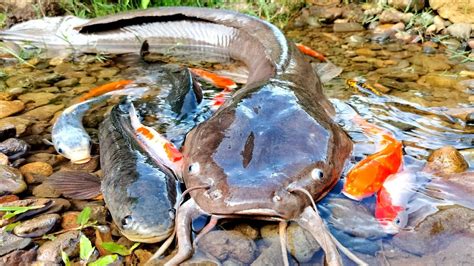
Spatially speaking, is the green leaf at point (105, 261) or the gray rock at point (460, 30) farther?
the gray rock at point (460, 30)

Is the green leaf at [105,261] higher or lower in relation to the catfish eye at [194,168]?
lower

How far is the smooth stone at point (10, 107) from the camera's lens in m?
3.55

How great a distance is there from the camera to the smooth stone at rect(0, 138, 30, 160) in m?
2.97

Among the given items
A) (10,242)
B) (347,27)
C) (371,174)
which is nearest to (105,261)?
(10,242)

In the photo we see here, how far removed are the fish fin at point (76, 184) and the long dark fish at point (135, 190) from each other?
10cm

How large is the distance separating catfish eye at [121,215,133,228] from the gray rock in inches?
159

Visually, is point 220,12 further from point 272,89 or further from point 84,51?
point 272,89

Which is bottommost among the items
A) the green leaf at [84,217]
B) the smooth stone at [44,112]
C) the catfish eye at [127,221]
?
the smooth stone at [44,112]

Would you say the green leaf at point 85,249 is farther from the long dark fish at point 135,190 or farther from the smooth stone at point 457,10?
the smooth stone at point 457,10

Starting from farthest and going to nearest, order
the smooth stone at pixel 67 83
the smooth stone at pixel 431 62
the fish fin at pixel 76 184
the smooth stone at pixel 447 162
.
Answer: the smooth stone at pixel 431 62, the smooth stone at pixel 67 83, the smooth stone at pixel 447 162, the fish fin at pixel 76 184

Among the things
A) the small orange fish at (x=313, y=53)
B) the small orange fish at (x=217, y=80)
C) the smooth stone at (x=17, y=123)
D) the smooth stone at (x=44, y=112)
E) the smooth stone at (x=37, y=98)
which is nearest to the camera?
the smooth stone at (x=17, y=123)

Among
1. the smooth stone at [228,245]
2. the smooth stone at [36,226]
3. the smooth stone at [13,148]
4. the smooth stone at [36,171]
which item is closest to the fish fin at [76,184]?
the smooth stone at [36,171]

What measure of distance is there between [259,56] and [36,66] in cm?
207

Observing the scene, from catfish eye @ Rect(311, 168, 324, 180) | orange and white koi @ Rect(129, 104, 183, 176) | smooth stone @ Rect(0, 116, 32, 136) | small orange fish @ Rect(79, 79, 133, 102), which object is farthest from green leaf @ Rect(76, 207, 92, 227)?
small orange fish @ Rect(79, 79, 133, 102)
